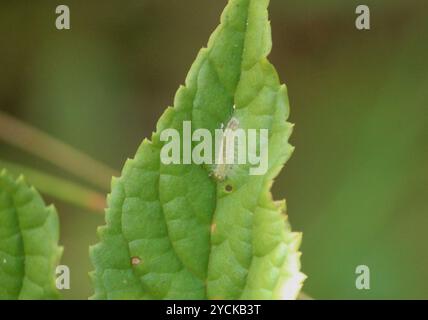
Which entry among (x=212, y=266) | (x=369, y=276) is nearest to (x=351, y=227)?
(x=369, y=276)

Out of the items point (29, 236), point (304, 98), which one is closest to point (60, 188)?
point (304, 98)

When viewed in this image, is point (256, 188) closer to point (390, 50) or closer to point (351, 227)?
point (351, 227)

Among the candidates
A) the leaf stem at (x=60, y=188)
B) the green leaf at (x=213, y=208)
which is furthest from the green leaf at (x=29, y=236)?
the leaf stem at (x=60, y=188)

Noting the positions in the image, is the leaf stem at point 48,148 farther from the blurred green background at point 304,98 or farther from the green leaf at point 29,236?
the green leaf at point 29,236

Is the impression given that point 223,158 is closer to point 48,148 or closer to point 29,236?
point 29,236

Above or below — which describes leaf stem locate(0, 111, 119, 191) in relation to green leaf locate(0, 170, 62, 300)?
above

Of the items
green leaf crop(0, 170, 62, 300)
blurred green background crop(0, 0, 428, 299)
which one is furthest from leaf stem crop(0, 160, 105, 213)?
green leaf crop(0, 170, 62, 300)

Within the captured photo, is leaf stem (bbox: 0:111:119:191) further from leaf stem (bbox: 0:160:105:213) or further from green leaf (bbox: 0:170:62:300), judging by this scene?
green leaf (bbox: 0:170:62:300)
